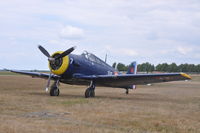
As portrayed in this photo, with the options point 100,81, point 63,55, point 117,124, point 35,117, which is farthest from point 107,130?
point 100,81

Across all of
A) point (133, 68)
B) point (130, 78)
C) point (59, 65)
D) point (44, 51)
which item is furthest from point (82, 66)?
point (133, 68)

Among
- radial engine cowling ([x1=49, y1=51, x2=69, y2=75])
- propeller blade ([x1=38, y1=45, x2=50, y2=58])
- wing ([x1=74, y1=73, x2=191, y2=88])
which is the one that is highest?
propeller blade ([x1=38, y1=45, x2=50, y2=58])

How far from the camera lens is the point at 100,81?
17.2 metres

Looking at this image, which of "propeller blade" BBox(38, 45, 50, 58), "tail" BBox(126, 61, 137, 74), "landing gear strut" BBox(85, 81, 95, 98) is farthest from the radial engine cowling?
"tail" BBox(126, 61, 137, 74)

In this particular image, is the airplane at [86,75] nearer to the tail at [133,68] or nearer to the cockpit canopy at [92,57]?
the cockpit canopy at [92,57]

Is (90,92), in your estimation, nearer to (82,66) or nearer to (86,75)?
(86,75)

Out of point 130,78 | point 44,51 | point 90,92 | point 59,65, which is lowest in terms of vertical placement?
point 90,92

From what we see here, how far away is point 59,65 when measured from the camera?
15914 millimetres

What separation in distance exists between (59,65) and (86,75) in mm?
1714

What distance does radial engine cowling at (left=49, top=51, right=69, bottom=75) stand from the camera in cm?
1580

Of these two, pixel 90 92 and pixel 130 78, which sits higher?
pixel 130 78

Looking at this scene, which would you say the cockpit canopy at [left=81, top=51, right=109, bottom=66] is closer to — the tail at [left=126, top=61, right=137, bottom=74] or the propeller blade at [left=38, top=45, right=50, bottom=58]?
the propeller blade at [left=38, top=45, right=50, bottom=58]

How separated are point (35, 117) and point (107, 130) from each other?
233 centimetres

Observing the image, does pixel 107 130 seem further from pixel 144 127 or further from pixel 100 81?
pixel 100 81
